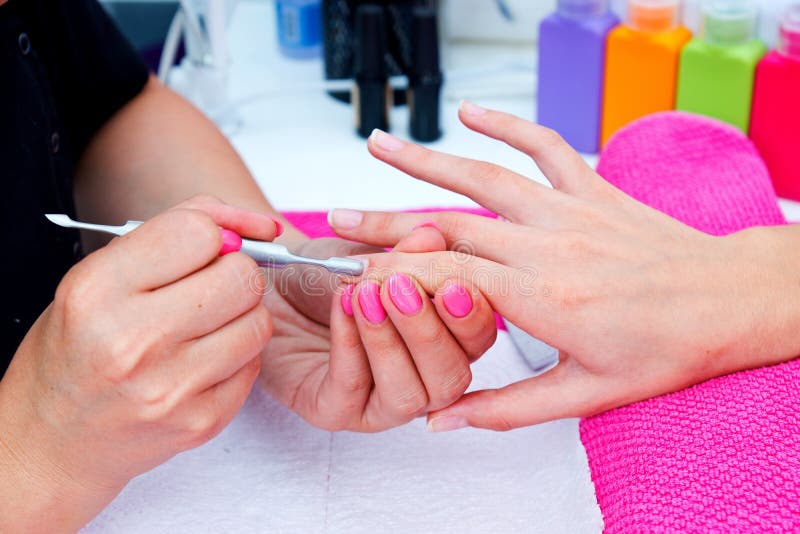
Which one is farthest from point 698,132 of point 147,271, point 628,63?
point 147,271

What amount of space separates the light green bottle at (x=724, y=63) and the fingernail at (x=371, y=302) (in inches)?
21.0

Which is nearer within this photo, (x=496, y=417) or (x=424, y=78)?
(x=496, y=417)

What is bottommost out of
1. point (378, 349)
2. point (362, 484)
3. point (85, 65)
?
point (362, 484)

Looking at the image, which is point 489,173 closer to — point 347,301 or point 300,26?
point 347,301

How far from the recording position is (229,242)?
58cm

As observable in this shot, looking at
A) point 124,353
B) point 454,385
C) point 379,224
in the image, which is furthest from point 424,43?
point 124,353

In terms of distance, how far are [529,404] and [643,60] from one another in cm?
48

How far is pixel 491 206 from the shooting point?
70 centimetres

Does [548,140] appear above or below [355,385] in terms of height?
above

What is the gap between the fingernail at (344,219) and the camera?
2.22 ft

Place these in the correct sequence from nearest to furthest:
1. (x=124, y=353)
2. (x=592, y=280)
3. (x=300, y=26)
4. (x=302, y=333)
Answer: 1. (x=124, y=353)
2. (x=592, y=280)
3. (x=302, y=333)
4. (x=300, y=26)

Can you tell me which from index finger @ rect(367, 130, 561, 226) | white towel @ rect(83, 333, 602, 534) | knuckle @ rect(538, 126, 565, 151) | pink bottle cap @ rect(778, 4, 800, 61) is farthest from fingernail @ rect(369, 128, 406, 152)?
pink bottle cap @ rect(778, 4, 800, 61)

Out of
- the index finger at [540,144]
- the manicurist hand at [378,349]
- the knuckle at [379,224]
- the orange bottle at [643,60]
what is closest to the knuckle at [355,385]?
the manicurist hand at [378,349]

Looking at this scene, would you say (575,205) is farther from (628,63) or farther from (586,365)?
(628,63)
